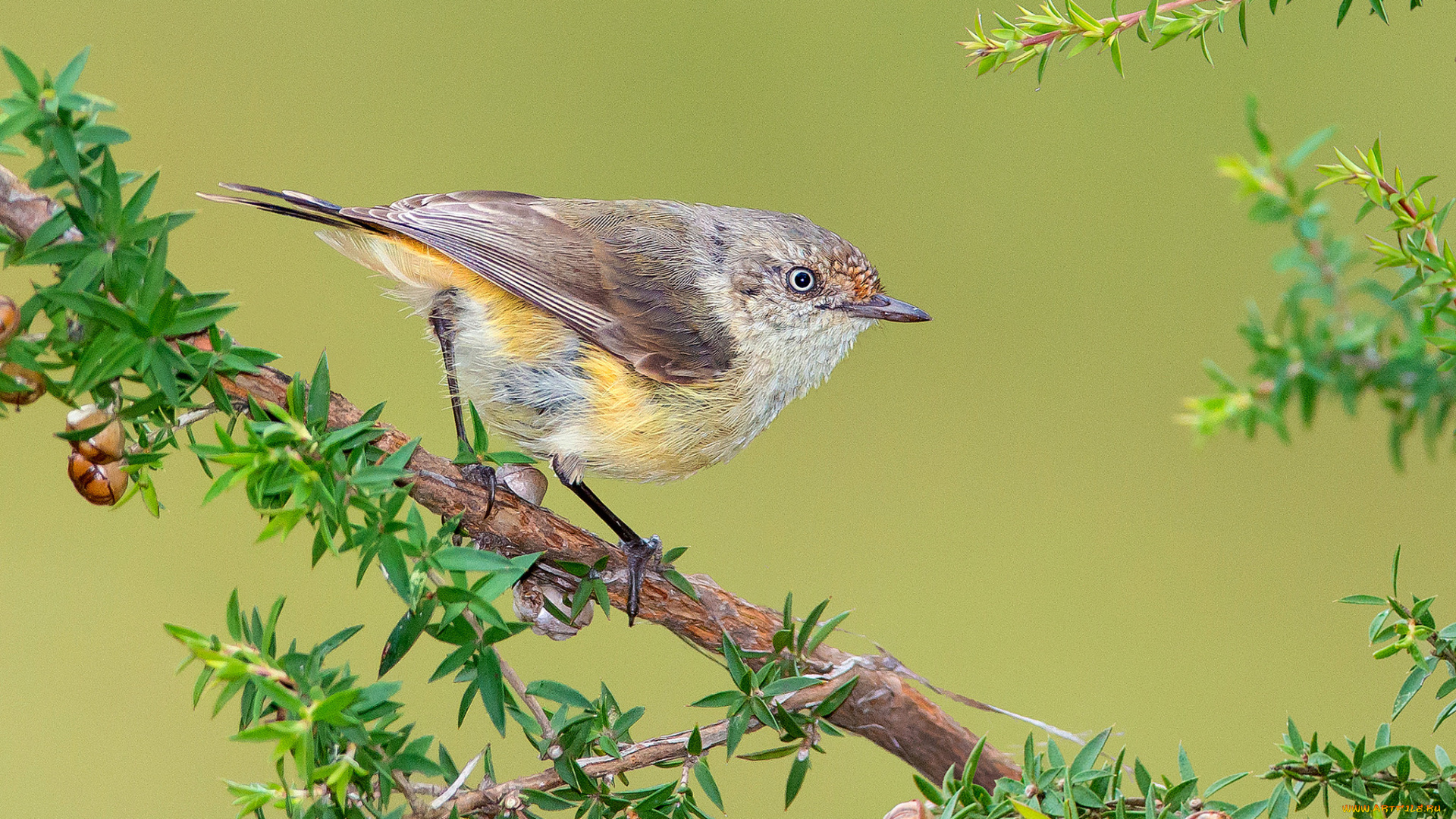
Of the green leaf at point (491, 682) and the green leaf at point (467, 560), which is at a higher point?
the green leaf at point (467, 560)

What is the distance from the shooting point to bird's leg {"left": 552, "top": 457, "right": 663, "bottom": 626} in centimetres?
101

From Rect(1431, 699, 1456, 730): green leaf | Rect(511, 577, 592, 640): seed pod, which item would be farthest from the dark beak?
Rect(1431, 699, 1456, 730): green leaf

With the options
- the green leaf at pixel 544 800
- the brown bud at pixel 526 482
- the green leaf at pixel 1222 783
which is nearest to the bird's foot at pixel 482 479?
the brown bud at pixel 526 482

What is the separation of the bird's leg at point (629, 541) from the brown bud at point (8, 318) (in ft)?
1.76

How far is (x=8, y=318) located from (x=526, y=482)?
51cm

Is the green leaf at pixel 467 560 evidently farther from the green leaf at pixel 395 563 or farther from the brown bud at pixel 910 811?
the brown bud at pixel 910 811

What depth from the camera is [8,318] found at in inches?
24.7

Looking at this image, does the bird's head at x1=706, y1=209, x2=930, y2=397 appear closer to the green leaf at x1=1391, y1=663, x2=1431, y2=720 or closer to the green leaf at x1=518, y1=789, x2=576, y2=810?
the green leaf at x1=518, y1=789, x2=576, y2=810

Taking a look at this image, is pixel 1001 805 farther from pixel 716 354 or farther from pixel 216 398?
pixel 716 354

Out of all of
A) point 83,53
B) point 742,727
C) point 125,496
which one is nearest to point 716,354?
point 742,727

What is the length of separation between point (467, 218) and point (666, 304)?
0.27m

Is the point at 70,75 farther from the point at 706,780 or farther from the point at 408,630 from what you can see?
the point at 706,780

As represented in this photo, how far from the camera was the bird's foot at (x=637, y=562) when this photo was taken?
1.01 meters

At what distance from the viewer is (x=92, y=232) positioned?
64 cm
